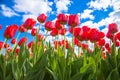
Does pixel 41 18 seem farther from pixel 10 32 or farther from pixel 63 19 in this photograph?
pixel 10 32

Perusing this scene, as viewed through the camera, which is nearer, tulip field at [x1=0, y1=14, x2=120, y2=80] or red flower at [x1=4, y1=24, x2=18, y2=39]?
tulip field at [x1=0, y1=14, x2=120, y2=80]

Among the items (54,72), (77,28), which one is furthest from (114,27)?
(54,72)

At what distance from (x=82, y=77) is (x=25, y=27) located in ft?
6.28

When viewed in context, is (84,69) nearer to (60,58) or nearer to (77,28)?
(60,58)

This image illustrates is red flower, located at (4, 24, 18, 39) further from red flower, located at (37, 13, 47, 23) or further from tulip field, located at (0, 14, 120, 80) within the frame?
red flower, located at (37, 13, 47, 23)

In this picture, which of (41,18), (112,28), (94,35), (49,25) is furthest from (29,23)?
(112,28)

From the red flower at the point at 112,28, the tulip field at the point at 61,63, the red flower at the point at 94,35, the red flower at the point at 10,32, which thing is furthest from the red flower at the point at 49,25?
the red flower at the point at 112,28

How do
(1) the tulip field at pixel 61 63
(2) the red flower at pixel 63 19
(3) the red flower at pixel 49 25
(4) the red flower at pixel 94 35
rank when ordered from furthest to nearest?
(3) the red flower at pixel 49 25 → (2) the red flower at pixel 63 19 → (4) the red flower at pixel 94 35 → (1) the tulip field at pixel 61 63

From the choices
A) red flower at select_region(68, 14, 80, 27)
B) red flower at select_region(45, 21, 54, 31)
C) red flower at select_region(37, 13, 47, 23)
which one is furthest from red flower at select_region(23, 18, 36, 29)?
red flower at select_region(68, 14, 80, 27)

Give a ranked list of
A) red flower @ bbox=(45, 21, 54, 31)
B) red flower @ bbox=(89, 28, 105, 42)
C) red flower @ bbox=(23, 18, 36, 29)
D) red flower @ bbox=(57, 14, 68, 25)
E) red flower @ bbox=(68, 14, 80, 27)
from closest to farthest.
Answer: red flower @ bbox=(68, 14, 80, 27) < red flower @ bbox=(89, 28, 105, 42) < red flower @ bbox=(57, 14, 68, 25) < red flower @ bbox=(45, 21, 54, 31) < red flower @ bbox=(23, 18, 36, 29)

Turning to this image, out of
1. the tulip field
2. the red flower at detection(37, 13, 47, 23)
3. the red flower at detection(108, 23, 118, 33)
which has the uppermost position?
the red flower at detection(37, 13, 47, 23)

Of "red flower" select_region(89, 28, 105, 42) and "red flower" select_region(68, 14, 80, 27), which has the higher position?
"red flower" select_region(68, 14, 80, 27)

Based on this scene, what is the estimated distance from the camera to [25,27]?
4.90 m

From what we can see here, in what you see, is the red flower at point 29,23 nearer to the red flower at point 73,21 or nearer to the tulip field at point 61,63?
the tulip field at point 61,63
